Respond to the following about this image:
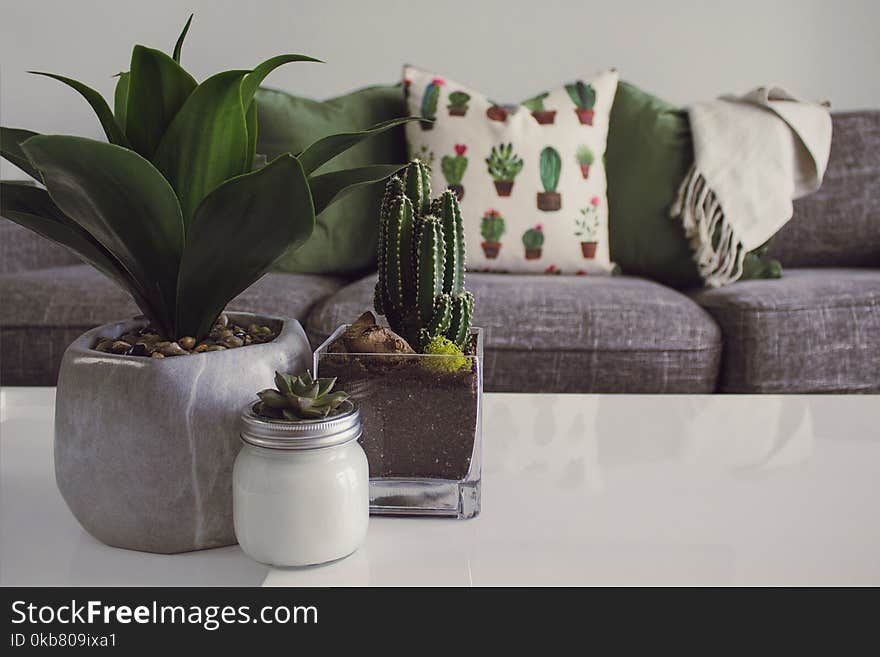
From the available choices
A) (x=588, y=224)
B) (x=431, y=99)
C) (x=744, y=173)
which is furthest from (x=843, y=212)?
(x=431, y=99)

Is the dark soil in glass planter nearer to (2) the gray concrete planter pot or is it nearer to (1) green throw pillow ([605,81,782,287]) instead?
(2) the gray concrete planter pot

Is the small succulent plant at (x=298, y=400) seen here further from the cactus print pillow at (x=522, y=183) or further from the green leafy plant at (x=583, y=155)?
the green leafy plant at (x=583, y=155)

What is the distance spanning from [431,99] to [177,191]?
1556 mm

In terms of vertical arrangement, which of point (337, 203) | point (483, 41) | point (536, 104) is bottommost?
point (337, 203)

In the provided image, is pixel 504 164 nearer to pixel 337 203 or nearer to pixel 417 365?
pixel 337 203

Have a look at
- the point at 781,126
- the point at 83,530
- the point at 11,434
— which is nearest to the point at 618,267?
the point at 781,126

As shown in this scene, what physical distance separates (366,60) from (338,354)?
7.25ft

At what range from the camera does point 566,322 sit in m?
1.61

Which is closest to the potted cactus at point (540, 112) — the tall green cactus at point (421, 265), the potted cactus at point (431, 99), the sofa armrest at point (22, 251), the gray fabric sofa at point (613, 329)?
the potted cactus at point (431, 99)

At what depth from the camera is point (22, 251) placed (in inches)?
80.4

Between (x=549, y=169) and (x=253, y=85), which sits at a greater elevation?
(x=253, y=85)

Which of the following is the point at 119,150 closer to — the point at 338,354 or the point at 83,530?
the point at 338,354

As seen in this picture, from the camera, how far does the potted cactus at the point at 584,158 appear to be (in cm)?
203

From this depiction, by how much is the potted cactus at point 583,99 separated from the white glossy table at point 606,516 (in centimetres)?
121
